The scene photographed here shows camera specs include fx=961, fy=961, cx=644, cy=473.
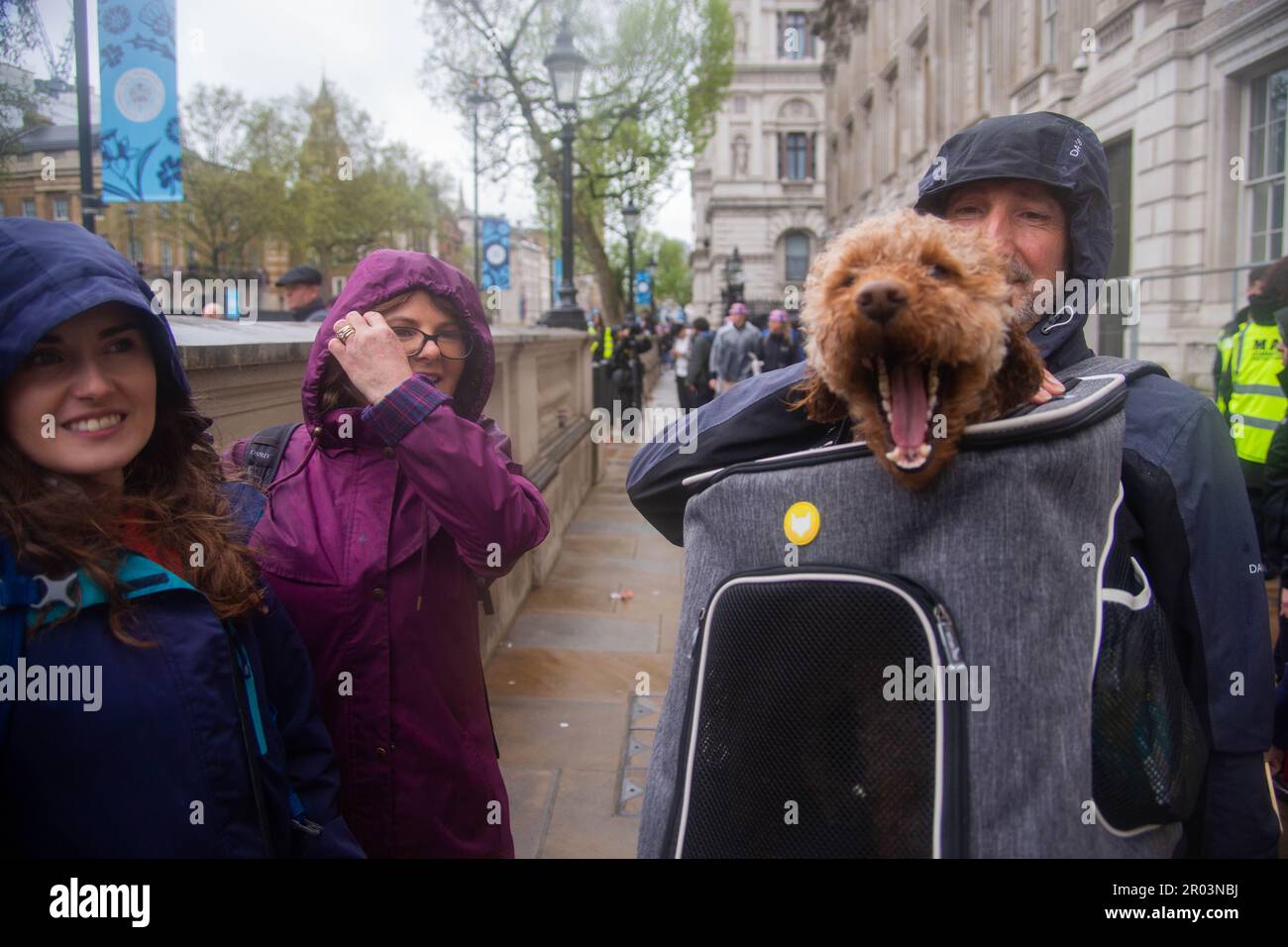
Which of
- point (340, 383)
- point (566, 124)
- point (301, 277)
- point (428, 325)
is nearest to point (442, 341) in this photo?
point (428, 325)

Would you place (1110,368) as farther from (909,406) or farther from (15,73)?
(15,73)

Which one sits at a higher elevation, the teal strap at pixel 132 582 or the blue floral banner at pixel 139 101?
the blue floral banner at pixel 139 101

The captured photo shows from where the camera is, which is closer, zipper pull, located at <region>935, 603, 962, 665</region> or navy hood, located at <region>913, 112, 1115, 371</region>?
zipper pull, located at <region>935, 603, 962, 665</region>

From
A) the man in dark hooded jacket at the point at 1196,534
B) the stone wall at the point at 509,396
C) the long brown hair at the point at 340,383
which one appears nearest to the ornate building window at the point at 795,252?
the stone wall at the point at 509,396

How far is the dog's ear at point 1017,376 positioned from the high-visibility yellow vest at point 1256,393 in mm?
4134

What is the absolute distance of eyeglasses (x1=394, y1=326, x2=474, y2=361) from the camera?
221cm

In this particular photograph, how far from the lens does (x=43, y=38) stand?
4594 millimetres

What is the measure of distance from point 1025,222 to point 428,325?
4.26ft

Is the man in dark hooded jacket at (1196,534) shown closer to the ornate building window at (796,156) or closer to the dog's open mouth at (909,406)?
the dog's open mouth at (909,406)

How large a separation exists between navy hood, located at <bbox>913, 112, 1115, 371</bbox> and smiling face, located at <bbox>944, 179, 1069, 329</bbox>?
2 centimetres

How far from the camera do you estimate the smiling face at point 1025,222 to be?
70.0 inches

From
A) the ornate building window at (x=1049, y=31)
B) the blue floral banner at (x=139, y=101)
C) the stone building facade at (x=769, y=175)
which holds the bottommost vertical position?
the blue floral banner at (x=139, y=101)

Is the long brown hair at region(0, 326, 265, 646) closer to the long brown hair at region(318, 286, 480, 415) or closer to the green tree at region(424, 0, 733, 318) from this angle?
the long brown hair at region(318, 286, 480, 415)

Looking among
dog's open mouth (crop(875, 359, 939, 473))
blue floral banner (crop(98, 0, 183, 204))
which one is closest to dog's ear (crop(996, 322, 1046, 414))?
dog's open mouth (crop(875, 359, 939, 473))
